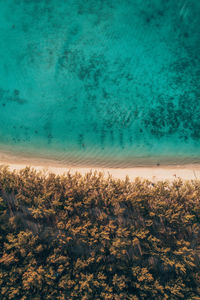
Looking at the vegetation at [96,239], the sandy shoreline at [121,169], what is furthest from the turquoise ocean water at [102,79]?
the vegetation at [96,239]

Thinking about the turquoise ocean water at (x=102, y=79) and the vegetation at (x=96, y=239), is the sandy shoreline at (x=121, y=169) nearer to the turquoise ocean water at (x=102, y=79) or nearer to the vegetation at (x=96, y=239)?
the turquoise ocean water at (x=102, y=79)

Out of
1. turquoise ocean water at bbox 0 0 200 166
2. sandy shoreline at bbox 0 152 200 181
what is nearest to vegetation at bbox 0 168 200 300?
sandy shoreline at bbox 0 152 200 181

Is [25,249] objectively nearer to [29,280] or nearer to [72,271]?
[29,280]

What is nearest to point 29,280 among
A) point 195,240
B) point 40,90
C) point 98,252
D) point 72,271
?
point 72,271

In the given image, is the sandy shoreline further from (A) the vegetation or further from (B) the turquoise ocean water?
(A) the vegetation

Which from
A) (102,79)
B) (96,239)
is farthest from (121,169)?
(102,79)

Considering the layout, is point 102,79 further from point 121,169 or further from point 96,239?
point 96,239
